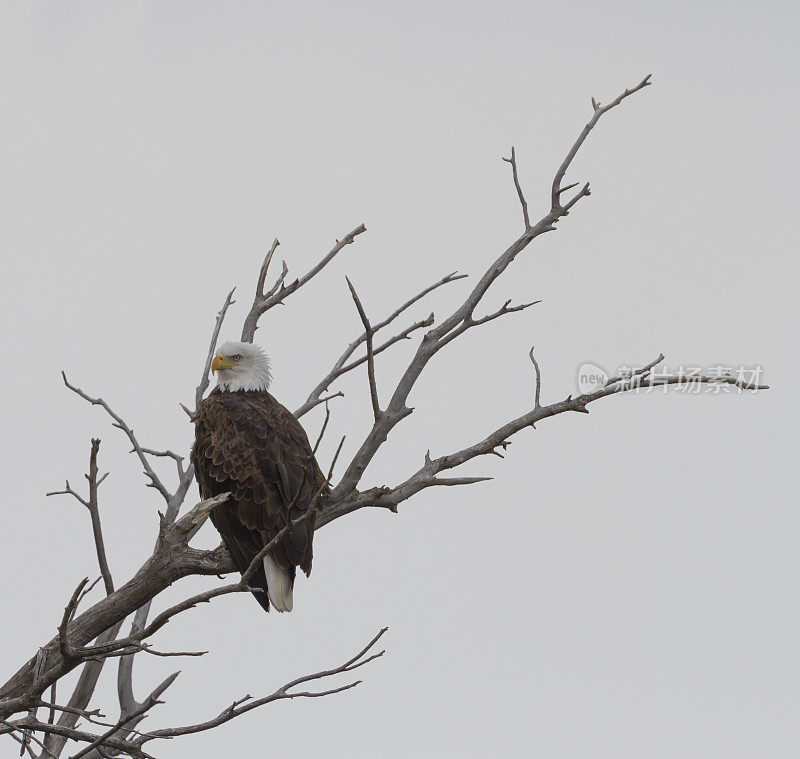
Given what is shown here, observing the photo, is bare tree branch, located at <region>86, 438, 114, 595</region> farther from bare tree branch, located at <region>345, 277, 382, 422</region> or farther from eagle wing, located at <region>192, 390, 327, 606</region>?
bare tree branch, located at <region>345, 277, 382, 422</region>

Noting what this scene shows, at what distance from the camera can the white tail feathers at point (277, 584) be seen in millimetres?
5855

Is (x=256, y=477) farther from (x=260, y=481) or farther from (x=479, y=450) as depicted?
(x=479, y=450)

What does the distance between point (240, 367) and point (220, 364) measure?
0.46 feet

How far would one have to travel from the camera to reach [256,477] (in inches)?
236

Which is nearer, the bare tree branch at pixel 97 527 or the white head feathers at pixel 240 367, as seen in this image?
the bare tree branch at pixel 97 527

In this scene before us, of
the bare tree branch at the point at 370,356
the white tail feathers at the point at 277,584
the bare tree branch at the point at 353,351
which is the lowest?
the white tail feathers at the point at 277,584

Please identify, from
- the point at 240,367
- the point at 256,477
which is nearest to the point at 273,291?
the point at 240,367

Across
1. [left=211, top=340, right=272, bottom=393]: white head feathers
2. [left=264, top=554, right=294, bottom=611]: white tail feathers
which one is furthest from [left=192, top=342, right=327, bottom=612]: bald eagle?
[left=211, top=340, right=272, bottom=393]: white head feathers

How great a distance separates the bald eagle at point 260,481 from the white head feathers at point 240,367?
49 centimetres

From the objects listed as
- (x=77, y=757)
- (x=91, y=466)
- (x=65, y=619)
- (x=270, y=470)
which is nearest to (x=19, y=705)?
(x=77, y=757)

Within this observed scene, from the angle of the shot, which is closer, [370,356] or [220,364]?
[370,356]

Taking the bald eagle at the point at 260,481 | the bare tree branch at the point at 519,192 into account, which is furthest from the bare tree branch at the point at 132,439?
the bare tree branch at the point at 519,192

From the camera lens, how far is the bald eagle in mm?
5809

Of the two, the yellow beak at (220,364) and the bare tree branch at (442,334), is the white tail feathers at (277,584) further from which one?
the yellow beak at (220,364)
